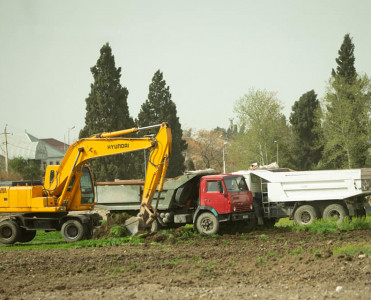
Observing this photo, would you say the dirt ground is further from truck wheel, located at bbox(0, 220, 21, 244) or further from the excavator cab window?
the excavator cab window

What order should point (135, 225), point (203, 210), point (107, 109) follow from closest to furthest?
point (135, 225) < point (203, 210) < point (107, 109)

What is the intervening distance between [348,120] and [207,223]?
41089 millimetres

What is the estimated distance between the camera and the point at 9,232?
22516 millimetres

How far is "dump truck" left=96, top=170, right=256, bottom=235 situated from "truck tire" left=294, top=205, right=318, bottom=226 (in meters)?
2.05

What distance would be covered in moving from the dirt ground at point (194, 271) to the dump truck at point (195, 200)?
2.90m

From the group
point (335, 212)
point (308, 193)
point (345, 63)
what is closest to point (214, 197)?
point (308, 193)

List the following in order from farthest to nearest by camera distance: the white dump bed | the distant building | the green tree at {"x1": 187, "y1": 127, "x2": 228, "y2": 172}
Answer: the distant building
the green tree at {"x1": 187, "y1": 127, "x2": 228, "y2": 172}
the white dump bed

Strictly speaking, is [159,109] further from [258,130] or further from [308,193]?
[308,193]

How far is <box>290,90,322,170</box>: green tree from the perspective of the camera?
76062 millimetres

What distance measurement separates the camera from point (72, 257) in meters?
16.7

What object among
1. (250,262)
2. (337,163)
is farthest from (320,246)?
(337,163)

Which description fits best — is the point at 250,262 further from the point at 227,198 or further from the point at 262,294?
the point at 227,198

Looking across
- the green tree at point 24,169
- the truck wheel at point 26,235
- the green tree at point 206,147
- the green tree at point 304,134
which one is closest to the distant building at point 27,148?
the green tree at point 206,147

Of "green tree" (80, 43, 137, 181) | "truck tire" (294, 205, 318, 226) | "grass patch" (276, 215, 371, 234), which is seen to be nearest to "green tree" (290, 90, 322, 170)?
"green tree" (80, 43, 137, 181)
